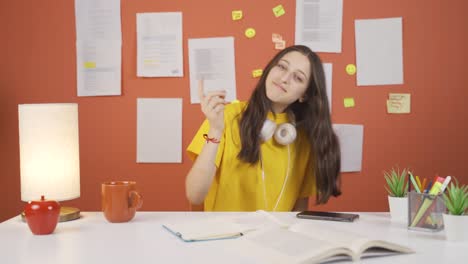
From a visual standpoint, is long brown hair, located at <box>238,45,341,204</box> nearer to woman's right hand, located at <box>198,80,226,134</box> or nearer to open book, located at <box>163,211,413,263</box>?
woman's right hand, located at <box>198,80,226,134</box>

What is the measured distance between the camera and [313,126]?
2090 millimetres

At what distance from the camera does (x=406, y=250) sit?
1.15m

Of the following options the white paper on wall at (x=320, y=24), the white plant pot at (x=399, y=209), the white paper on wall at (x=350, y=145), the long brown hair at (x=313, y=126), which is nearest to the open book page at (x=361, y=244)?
the white plant pot at (x=399, y=209)

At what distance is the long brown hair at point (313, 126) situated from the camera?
1.99 meters

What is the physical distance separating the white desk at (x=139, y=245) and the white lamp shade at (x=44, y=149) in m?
0.12

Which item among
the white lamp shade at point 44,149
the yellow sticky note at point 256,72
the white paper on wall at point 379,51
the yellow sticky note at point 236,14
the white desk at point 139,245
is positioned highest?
the yellow sticky note at point 236,14

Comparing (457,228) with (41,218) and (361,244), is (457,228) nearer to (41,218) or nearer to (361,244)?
(361,244)

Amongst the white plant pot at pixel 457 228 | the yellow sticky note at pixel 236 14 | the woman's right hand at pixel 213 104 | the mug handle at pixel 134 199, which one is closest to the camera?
the white plant pot at pixel 457 228

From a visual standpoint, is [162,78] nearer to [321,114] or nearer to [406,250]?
[321,114]

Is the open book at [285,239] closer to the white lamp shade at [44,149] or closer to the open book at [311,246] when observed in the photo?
the open book at [311,246]

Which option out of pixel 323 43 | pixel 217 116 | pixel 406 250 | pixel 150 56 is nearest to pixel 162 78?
pixel 150 56

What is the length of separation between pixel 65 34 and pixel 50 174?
1468mm

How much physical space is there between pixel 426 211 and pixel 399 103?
4.97 feet

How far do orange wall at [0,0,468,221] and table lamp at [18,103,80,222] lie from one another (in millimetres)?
1246
